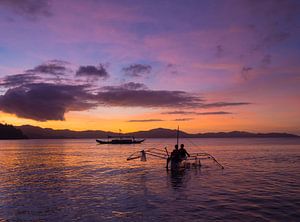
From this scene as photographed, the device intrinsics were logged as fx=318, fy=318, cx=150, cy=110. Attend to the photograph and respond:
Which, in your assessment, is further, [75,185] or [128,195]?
[75,185]

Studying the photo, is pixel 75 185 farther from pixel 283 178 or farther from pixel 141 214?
pixel 283 178

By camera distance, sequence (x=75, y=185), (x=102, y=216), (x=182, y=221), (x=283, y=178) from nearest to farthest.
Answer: (x=182, y=221), (x=102, y=216), (x=75, y=185), (x=283, y=178)

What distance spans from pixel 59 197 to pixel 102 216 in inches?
372

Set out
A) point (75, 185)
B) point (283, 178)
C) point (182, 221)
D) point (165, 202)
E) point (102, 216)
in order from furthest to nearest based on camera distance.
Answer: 1. point (283, 178)
2. point (75, 185)
3. point (165, 202)
4. point (102, 216)
5. point (182, 221)

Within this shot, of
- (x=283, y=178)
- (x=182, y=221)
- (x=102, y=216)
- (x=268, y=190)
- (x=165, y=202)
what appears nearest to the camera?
(x=182, y=221)

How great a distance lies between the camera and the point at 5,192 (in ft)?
112

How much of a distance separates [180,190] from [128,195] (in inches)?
242

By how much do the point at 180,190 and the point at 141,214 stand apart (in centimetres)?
1161

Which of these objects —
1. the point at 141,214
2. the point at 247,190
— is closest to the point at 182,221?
the point at 141,214

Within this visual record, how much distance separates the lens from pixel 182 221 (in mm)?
21922

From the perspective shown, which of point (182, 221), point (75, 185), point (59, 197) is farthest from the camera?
point (75, 185)

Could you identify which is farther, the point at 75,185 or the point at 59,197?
the point at 75,185

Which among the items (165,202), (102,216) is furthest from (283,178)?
(102,216)

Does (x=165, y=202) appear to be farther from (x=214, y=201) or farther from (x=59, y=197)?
(x=59, y=197)
